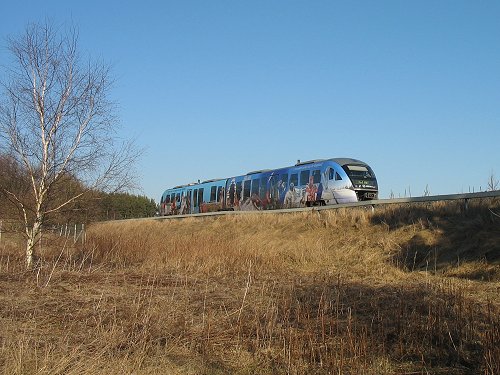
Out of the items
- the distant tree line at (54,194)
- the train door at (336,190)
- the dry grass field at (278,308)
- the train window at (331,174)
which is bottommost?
the dry grass field at (278,308)

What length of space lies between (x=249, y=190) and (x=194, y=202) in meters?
7.00

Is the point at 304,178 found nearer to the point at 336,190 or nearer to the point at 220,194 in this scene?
the point at 336,190

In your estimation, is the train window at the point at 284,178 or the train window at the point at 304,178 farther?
the train window at the point at 284,178

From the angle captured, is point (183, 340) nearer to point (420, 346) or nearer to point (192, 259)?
point (420, 346)

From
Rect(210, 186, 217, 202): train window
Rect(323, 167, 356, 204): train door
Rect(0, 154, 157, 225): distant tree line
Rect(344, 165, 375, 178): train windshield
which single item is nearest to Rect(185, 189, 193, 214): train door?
Rect(210, 186, 217, 202): train window

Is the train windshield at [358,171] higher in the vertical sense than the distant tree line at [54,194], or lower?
higher

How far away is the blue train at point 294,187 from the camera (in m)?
22.9

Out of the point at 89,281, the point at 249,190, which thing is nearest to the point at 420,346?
the point at 89,281

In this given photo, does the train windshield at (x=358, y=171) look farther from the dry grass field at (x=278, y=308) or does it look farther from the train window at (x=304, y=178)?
the dry grass field at (x=278, y=308)

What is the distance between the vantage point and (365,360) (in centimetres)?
552

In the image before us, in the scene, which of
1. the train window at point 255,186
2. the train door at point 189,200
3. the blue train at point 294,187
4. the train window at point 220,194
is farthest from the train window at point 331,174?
the train door at point 189,200

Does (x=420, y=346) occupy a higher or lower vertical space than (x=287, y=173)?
lower

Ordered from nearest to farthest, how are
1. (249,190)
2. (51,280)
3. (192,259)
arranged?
(51,280) → (192,259) → (249,190)

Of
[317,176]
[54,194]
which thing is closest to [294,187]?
[317,176]
